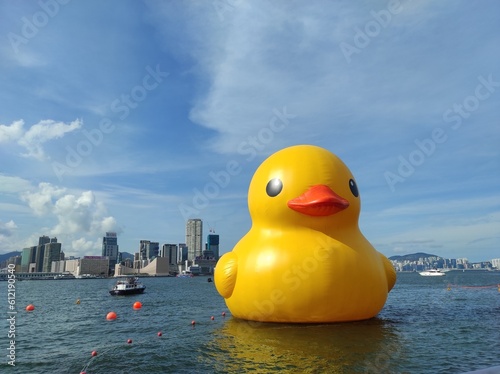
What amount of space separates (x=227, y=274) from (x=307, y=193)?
4.18 m

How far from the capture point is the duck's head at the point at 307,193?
13016 millimetres

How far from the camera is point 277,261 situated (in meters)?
12.9

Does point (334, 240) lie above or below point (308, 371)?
above

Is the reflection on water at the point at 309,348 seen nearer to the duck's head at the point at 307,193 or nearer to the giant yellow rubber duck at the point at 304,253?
the giant yellow rubber duck at the point at 304,253

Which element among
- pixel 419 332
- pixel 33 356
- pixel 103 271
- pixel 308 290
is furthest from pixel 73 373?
pixel 103 271

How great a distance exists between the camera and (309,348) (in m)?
11.4

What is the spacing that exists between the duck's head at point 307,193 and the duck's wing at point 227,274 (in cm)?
175

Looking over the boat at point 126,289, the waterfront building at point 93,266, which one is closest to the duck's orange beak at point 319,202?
the boat at point 126,289

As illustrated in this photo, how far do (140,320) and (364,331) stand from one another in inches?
488

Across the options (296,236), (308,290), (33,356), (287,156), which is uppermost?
(287,156)

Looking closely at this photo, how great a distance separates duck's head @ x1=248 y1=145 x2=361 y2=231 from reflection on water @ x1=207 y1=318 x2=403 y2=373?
11.7 feet

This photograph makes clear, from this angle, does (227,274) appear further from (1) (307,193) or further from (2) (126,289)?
(2) (126,289)

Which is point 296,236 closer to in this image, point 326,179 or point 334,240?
point 334,240

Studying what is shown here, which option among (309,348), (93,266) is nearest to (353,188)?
(309,348)
